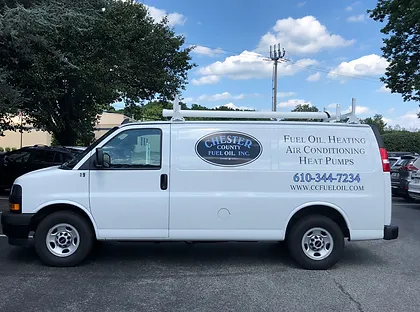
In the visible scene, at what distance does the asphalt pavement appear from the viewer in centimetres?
479

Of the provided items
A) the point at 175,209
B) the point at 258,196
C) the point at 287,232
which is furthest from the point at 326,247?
the point at 175,209

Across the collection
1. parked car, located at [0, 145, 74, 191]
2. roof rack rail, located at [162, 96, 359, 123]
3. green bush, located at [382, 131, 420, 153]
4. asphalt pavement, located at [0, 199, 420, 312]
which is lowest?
asphalt pavement, located at [0, 199, 420, 312]

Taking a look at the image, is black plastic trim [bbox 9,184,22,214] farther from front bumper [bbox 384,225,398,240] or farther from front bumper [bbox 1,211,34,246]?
front bumper [bbox 384,225,398,240]

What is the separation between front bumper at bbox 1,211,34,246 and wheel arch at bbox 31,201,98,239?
9 centimetres

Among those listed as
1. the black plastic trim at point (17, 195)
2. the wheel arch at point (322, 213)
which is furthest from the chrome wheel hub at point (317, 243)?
the black plastic trim at point (17, 195)

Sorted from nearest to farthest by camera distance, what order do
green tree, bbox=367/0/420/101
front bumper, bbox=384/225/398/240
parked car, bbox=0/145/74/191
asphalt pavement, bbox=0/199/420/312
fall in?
asphalt pavement, bbox=0/199/420/312 → front bumper, bbox=384/225/398/240 → parked car, bbox=0/145/74/191 → green tree, bbox=367/0/420/101

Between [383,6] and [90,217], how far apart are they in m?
21.3

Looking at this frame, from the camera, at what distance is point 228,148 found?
243 inches

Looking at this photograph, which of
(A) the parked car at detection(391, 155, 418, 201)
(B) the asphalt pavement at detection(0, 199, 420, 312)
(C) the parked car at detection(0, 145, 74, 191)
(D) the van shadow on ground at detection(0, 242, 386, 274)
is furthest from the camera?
(A) the parked car at detection(391, 155, 418, 201)

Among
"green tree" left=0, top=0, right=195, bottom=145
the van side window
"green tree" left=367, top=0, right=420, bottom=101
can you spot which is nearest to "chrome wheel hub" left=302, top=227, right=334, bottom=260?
the van side window

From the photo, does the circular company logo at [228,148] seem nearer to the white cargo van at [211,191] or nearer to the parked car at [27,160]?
the white cargo van at [211,191]

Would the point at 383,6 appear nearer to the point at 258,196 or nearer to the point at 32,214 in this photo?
the point at 258,196

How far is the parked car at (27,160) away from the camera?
13328 mm

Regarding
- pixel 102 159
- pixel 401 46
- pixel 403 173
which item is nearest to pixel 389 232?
pixel 102 159
